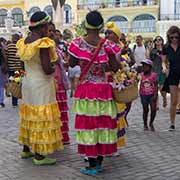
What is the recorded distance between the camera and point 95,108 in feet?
17.7

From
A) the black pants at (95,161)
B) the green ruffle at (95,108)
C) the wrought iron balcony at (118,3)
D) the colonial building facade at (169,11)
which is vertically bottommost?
the black pants at (95,161)

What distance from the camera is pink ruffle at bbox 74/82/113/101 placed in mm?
5375

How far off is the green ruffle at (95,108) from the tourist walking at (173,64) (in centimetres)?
276

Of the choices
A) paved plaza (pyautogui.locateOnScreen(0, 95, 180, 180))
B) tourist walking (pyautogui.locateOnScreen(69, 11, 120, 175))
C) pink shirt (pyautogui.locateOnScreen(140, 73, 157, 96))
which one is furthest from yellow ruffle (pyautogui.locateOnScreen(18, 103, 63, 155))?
pink shirt (pyautogui.locateOnScreen(140, 73, 157, 96))

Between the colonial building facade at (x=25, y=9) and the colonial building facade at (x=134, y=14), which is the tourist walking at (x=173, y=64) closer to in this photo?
the colonial building facade at (x=134, y=14)

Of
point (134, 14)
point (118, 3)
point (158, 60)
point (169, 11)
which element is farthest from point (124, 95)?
point (118, 3)

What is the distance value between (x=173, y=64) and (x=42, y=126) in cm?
319

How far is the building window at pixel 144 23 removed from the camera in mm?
46375

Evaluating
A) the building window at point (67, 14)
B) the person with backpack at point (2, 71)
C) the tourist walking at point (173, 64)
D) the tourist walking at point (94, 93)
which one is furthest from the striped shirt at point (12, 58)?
the building window at point (67, 14)

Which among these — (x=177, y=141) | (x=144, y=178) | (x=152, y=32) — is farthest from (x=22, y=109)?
(x=152, y=32)

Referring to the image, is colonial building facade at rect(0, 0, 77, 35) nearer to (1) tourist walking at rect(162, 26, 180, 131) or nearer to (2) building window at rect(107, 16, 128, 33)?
(2) building window at rect(107, 16, 128, 33)

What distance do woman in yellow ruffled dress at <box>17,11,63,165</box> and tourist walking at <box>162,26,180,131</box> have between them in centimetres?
271

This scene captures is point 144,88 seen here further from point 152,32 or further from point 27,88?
point 152,32

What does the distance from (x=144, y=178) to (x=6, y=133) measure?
328 centimetres
